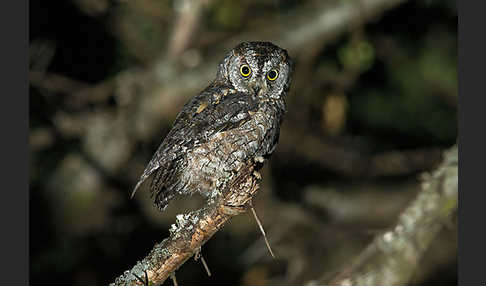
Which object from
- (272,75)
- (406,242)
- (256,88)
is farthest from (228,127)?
(406,242)

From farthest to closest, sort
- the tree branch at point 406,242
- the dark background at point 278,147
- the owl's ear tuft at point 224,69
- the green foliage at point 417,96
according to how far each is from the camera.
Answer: the green foliage at point 417,96
the dark background at point 278,147
the tree branch at point 406,242
the owl's ear tuft at point 224,69

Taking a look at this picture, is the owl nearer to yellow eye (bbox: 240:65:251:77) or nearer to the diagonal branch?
yellow eye (bbox: 240:65:251:77)

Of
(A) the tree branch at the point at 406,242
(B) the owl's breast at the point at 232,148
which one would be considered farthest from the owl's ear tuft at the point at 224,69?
(A) the tree branch at the point at 406,242

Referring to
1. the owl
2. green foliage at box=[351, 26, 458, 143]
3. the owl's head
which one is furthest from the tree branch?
green foliage at box=[351, 26, 458, 143]

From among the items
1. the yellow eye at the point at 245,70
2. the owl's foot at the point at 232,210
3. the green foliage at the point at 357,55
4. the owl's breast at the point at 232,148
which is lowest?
the owl's foot at the point at 232,210

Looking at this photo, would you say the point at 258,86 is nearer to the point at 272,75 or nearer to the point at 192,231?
the point at 272,75

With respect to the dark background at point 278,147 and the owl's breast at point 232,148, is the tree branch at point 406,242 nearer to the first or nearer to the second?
the owl's breast at point 232,148

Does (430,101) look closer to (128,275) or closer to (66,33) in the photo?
(66,33)

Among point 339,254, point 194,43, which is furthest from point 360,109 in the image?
point 194,43
